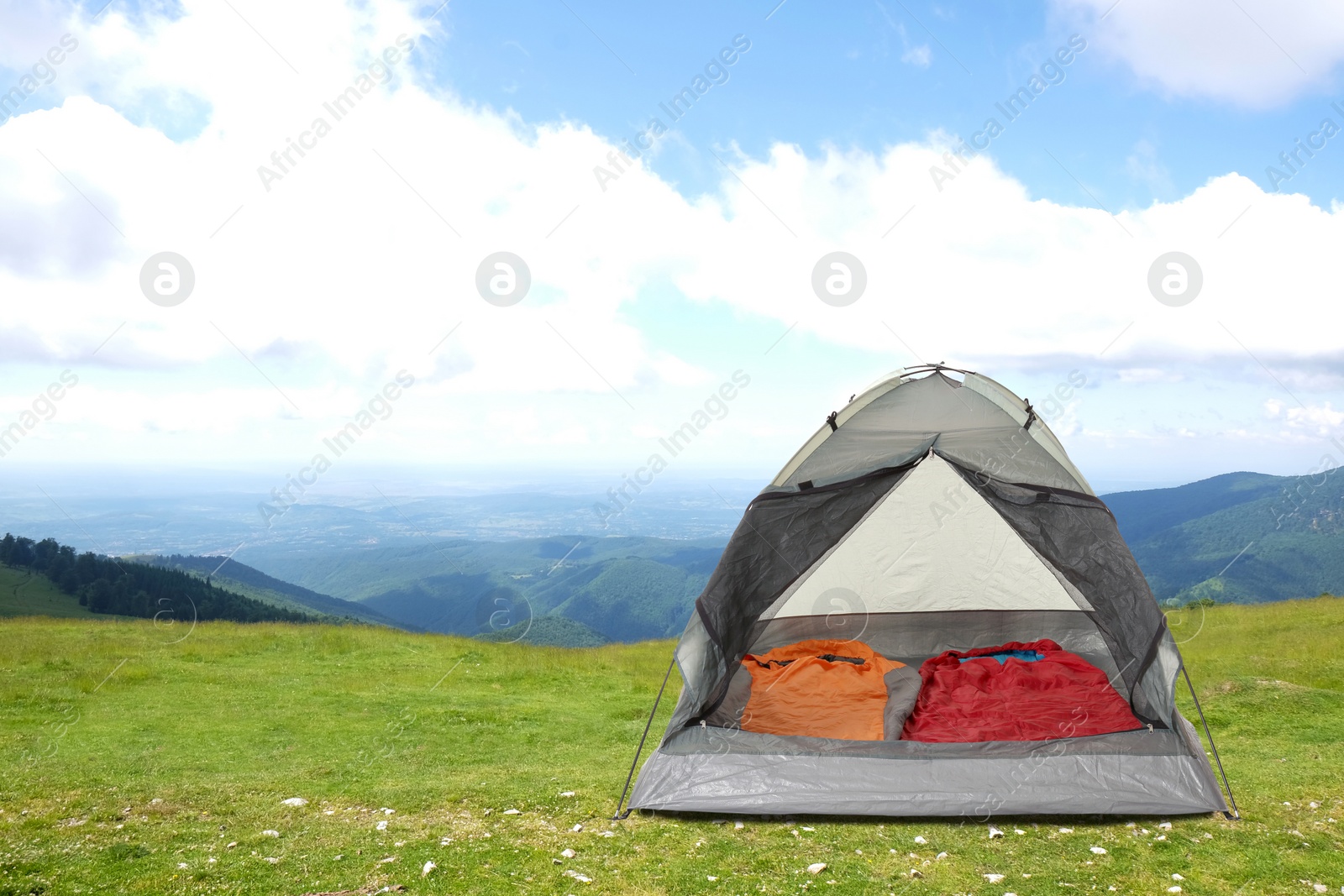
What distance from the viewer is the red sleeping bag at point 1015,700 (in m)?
6.42

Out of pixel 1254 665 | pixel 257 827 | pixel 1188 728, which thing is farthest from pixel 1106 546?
pixel 257 827

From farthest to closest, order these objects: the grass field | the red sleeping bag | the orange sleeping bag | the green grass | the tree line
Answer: the tree line, the green grass, the orange sleeping bag, the red sleeping bag, the grass field

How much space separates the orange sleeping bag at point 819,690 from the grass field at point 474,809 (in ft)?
4.31

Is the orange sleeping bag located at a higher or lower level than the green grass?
higher

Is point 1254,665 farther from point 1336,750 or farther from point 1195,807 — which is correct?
point 1195,807

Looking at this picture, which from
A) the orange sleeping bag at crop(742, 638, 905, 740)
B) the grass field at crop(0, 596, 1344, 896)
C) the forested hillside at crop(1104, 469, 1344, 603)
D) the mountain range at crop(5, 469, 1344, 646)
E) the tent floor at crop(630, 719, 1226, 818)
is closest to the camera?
the grass field at crop(0, 596, 1344, 896)

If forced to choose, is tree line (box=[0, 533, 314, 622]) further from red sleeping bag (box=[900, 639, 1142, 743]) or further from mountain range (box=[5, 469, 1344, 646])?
red sleeping bag (box=[900, 639, 1142, 743])

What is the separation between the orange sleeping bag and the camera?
6648mm

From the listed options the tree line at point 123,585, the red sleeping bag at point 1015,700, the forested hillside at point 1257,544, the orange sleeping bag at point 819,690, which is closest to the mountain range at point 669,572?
the forested hillside at point 1257,544

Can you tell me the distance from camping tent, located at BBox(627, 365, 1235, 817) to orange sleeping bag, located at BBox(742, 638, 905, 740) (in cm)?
3

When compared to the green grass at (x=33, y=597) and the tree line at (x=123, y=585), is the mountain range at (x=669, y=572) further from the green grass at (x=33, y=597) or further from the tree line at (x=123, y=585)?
the green grass at (x=33, y=597)

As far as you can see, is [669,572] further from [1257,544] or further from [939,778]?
[939,778]

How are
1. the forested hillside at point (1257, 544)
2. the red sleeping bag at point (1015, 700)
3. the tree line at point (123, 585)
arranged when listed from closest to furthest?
the red sleeping bag at point (1015, 700) < the tree line at point (123, 585) < the forested hillside at point (1257, 544)

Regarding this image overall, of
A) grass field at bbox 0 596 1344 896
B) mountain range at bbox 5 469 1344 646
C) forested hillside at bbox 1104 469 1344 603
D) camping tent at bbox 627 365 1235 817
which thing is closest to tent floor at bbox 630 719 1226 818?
camping tent at bbox 627 365 1235 817
